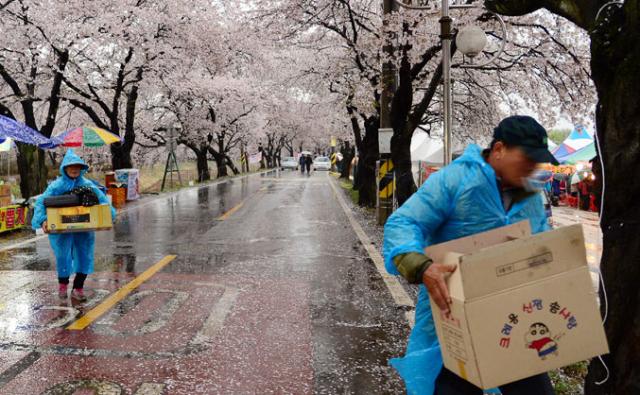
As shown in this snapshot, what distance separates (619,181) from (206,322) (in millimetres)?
3655

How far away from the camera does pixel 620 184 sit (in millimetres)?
2953

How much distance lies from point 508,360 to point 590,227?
42.1ft

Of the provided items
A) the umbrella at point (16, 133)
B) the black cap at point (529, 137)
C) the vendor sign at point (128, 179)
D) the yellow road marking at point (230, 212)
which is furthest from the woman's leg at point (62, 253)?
the vendor sign at point (128, 179)

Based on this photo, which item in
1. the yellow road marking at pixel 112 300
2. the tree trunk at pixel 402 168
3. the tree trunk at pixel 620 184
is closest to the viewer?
the tree trunk at pixel 620 184

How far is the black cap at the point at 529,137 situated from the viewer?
213 cm

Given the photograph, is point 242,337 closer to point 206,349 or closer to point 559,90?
point 206,349

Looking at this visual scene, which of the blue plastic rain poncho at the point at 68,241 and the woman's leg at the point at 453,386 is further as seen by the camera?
the blue plastic rain poncho at the point at 68,241

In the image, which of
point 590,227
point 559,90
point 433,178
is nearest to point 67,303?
point 433,178

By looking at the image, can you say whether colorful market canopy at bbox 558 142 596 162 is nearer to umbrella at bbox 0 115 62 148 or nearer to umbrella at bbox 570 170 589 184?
umbrella at bbox 570 170 589 184

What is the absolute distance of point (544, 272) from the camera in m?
2.05

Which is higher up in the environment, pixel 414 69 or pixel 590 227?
pixel 414 69

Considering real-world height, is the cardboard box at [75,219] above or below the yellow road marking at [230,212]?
above

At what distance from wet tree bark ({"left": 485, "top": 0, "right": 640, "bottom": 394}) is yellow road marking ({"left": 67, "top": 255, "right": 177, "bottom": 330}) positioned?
4.22 meters

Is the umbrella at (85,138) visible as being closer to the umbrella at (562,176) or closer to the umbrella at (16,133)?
the umbrella at (16,133)
